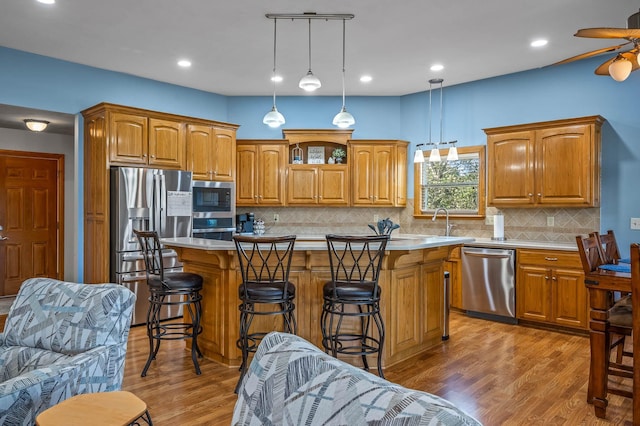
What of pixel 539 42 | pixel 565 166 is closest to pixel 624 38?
pixel 539 42

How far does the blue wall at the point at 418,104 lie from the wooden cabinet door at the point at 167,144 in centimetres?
71

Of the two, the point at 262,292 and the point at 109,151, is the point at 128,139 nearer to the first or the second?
the point at 109,151

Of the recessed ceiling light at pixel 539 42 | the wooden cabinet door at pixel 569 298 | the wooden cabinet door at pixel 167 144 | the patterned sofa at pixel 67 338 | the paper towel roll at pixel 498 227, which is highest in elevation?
the recessed ceiling light at pixel 539 42

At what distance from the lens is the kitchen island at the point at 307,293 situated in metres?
3.46

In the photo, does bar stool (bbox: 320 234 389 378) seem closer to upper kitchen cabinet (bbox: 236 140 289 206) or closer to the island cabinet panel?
the island cabinet panel

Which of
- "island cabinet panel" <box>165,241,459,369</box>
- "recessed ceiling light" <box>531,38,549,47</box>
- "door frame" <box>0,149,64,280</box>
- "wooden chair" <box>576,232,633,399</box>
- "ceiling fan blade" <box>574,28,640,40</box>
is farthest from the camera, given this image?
"door frame" <box>0,149,64,280</box>

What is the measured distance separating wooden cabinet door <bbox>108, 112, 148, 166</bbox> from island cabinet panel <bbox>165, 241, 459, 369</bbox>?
1680 mm

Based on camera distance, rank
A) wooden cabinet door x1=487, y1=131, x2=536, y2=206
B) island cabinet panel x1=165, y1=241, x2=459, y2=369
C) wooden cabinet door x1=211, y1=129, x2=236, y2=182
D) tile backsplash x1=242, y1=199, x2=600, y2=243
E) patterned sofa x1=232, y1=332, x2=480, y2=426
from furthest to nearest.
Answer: wooden cabinet door x1=211, y1=129, x2=236, y2=182, tile backsplash x1=242, y1=199, x2=600, y2=243, wooden cabinet door x1=487, y1=131, x2=536, y2=206, island cabinet panel x1=165, y1=241, x2=459, y2=369, patterned sofa x1=232, y1=332, x2=480, y2=426

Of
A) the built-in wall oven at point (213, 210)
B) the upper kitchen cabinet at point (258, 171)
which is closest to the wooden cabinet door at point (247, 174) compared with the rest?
the upper kitchen cabinet at point (258, 171)

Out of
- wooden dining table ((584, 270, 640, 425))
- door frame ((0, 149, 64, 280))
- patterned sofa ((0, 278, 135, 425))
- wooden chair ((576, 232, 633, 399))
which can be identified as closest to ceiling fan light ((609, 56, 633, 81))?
wooden chair ((576, 232, 633, 399))

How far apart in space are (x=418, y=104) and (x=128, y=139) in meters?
3.99

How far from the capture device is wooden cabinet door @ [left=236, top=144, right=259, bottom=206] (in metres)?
6.36

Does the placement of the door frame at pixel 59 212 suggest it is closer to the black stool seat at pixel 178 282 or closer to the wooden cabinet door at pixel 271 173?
the wooden cabinet door at pixel 271 173

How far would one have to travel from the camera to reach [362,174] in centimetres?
637
